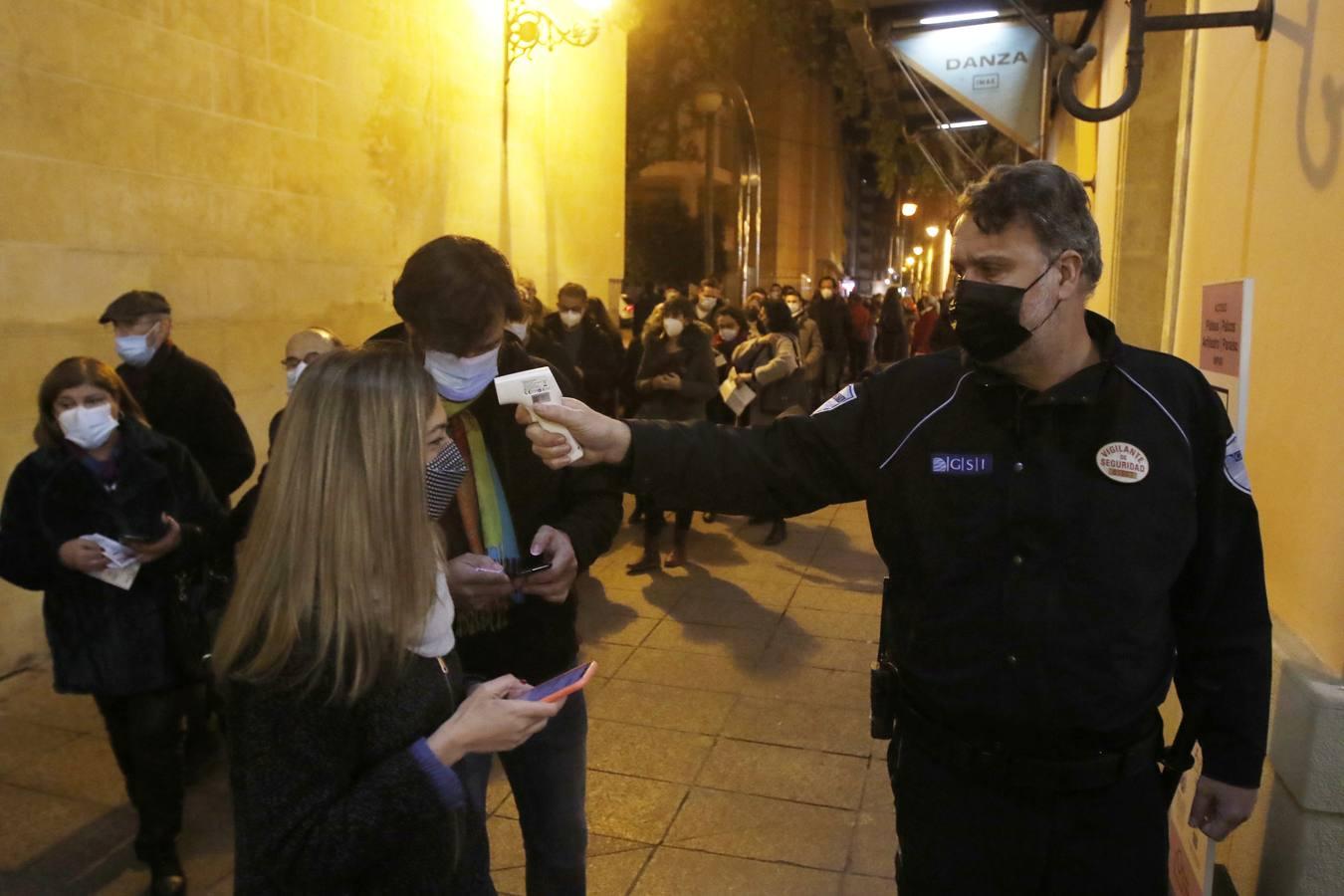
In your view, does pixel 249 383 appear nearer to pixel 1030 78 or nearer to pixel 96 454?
pixel 96 454

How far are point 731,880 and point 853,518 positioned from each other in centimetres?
593

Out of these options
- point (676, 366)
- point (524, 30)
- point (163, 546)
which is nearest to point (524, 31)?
point (524, 30)

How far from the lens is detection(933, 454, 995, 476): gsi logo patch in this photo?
2.04 m

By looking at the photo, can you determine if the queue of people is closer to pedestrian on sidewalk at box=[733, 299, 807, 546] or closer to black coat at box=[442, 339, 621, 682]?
black coat at box=[442, 339, 621, 682]

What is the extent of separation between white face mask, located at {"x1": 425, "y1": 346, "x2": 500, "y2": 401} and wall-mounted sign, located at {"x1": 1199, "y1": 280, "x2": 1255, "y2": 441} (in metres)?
1.74

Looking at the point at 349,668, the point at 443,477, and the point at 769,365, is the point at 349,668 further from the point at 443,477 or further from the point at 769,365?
the point at 769,365

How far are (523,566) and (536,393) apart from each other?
61 cm

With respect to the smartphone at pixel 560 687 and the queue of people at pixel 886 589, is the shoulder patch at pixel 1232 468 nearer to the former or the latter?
the queue of people at pixel 886 589

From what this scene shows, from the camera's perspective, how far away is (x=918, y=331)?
52.7 ft

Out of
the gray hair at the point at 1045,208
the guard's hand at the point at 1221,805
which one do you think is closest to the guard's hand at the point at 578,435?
the gray hair at the point at 1045,208

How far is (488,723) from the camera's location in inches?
69.8

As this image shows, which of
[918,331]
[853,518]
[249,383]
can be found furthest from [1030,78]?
[918,331]

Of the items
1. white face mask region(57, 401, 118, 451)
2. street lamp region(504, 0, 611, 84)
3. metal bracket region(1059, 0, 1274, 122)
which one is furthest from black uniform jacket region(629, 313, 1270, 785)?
street lamp region(504, 0, 611, 84)

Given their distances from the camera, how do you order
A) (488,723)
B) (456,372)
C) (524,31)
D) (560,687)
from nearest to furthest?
(488,723), (560,687), (456,372), (524,31)
